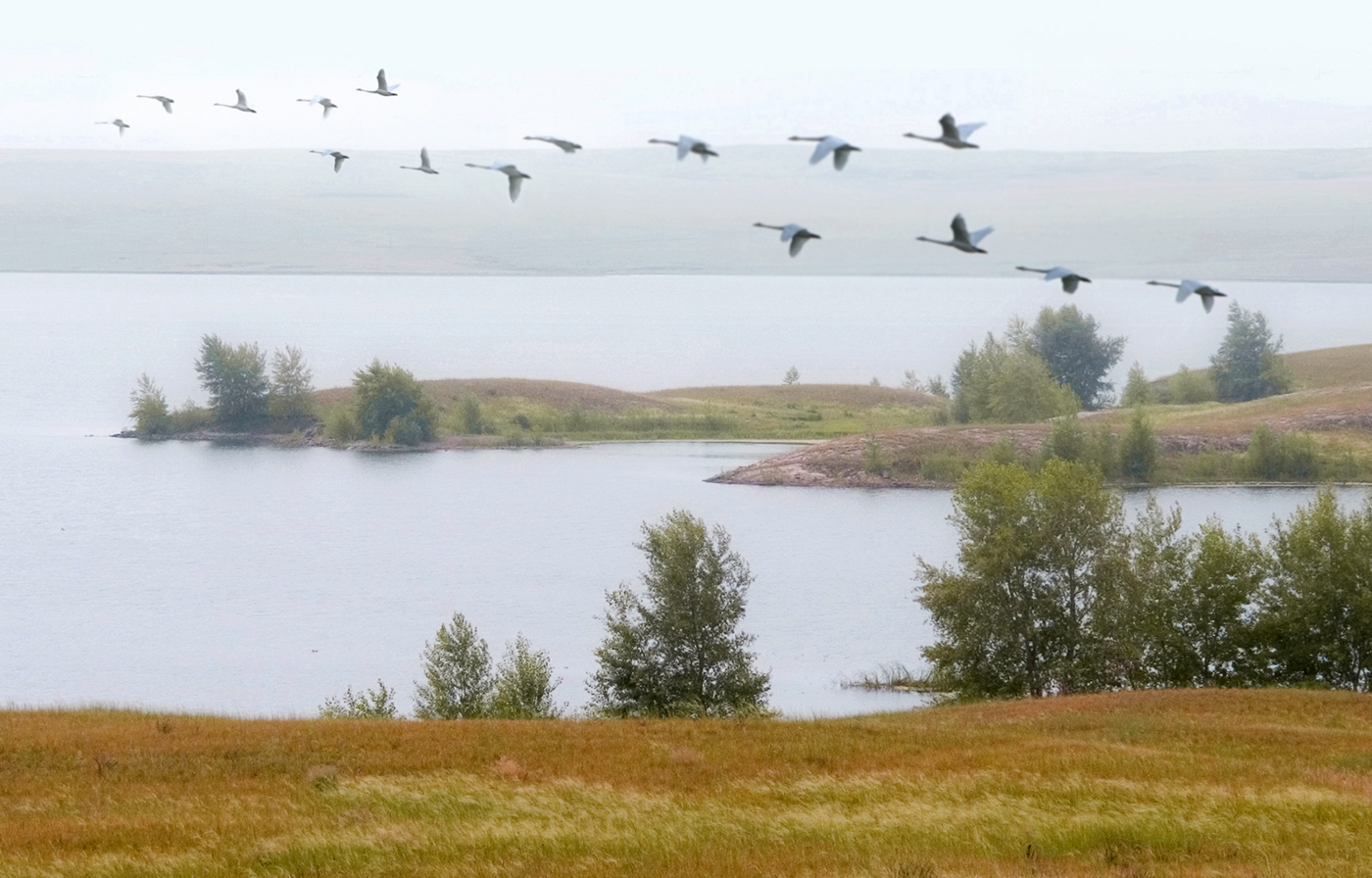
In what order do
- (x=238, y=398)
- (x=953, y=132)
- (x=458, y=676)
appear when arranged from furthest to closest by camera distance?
(x=238, y=398)
(x=458, y=676)
(x=953, y=132)

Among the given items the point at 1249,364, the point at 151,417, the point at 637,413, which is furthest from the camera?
the point at 637,413

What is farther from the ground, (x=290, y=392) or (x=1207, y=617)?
(x=290, y=392)

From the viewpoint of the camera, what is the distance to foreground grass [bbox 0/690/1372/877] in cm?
1380

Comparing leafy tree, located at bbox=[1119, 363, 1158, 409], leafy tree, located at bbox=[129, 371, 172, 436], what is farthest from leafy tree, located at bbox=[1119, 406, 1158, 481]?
leafy tree, located at bbox=[129, 371, 172, 436]

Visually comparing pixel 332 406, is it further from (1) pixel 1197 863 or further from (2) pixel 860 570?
(1) pixel 1197 863

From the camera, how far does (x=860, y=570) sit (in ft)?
291

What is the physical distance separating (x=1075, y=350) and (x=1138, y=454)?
67.9 metres

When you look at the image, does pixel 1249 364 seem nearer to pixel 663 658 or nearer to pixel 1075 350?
pixel 1075 350

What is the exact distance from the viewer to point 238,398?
181 meters


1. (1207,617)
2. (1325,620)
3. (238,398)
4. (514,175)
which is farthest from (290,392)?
(514,175)

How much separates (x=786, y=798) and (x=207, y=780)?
891 centimetres

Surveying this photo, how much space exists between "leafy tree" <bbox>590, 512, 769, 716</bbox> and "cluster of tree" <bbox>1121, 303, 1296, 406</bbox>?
127m

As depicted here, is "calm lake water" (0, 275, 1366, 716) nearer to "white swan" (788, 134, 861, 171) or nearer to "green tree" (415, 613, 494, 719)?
"green tree" (415, 613, 494, 719)

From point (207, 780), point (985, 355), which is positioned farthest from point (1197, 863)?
point (985, 355)
